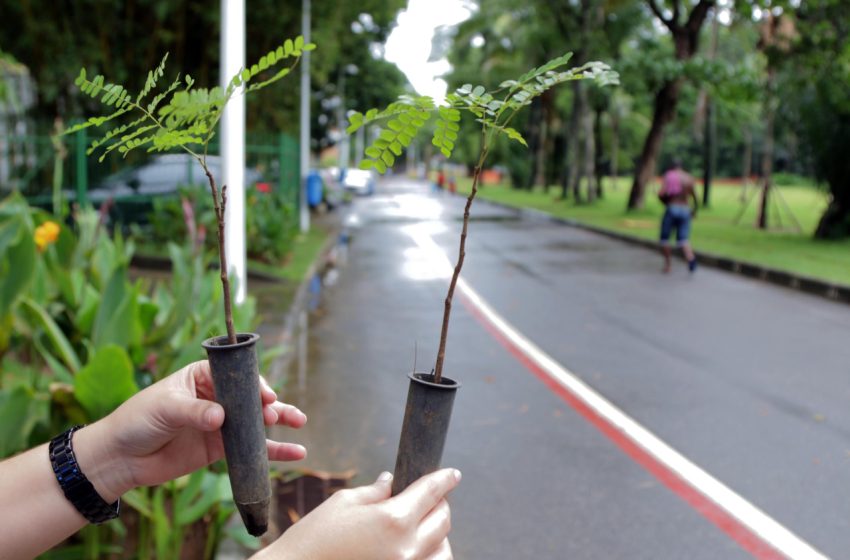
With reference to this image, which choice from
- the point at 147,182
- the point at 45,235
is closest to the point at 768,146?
the point at 147,182

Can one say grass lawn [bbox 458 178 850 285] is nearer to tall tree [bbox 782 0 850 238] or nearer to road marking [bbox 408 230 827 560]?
tall tree [bbox 782 0 850 238]

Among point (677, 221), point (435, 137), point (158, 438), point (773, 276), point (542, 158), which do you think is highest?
point (542, 158)

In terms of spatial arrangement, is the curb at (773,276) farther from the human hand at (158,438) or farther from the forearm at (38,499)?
the forearm at (38,499)

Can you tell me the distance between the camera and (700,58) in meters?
20.4

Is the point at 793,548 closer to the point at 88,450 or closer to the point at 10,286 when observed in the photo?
the point at 88,450

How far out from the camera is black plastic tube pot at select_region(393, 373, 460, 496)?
3.92ft

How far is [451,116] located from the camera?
4.14 feet

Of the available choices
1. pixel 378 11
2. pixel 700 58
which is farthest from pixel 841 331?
pixel 378 11

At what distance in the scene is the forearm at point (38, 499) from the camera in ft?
4.98

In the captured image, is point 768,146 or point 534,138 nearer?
point 768,146

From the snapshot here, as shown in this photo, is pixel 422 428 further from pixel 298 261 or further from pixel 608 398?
pixel 298 261

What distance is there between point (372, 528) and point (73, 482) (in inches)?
26.7

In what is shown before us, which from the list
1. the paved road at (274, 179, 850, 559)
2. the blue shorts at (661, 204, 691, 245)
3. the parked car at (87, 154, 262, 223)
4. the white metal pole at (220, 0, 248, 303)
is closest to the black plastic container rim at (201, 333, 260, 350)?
the paved road at (274, 179, 850, 559)

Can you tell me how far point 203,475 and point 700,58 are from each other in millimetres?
19540
